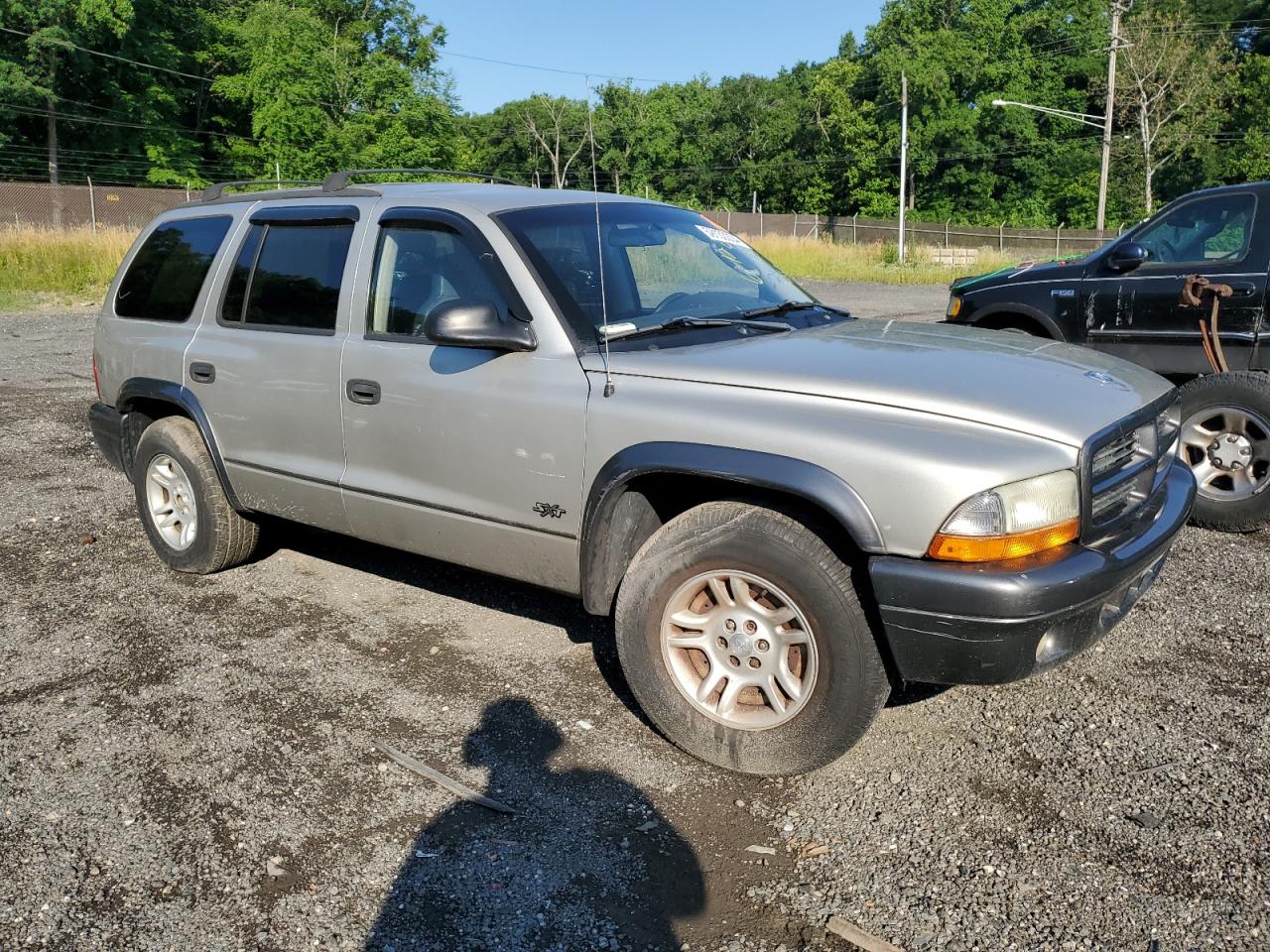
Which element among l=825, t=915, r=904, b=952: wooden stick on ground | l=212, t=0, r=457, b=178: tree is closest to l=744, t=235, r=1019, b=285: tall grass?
l=212, t=0, r=457, b=178: tree

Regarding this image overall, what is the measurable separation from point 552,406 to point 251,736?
5.24 feet

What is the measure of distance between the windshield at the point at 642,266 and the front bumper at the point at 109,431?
2806 millimetres

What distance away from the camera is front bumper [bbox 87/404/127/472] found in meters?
5.64

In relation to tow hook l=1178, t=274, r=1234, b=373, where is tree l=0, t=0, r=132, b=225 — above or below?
above

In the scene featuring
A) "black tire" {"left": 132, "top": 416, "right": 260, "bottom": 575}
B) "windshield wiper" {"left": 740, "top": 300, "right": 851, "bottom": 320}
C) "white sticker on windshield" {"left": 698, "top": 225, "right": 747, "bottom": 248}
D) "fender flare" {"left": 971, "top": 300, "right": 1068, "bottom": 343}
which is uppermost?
"white sticker on windshield" {"left": 698, "top": 225, "right": 747, "bottom": 248}

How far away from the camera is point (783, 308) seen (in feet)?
14.5

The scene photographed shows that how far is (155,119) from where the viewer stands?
4894 centimetres

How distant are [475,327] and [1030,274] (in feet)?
17.3

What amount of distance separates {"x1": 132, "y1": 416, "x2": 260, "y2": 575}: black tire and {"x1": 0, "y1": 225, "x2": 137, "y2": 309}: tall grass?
1785cm

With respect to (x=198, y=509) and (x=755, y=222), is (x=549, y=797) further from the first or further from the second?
(x=755, y=222)

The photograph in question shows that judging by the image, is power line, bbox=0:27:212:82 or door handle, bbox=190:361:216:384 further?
power line, bbox=0:27:212:82

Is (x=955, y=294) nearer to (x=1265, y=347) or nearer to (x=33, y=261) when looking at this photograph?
(x=1265, y=347)

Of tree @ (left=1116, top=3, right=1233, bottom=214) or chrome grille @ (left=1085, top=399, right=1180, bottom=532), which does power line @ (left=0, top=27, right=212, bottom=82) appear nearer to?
tree @ (left=1116, top=3, right=1233, bottom=214)

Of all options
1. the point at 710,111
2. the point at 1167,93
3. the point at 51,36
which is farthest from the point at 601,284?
the point at 710,111
